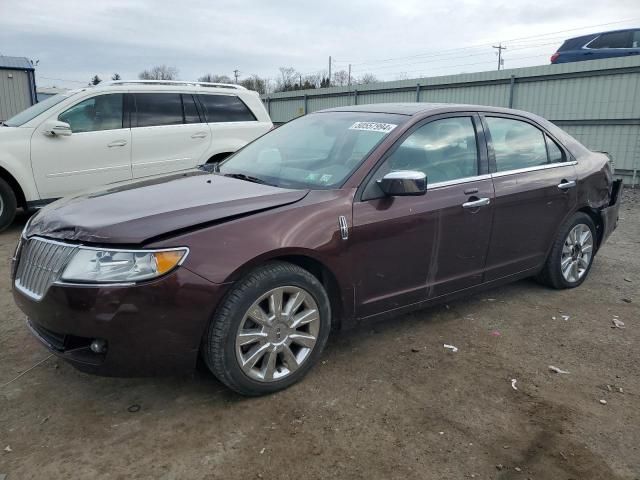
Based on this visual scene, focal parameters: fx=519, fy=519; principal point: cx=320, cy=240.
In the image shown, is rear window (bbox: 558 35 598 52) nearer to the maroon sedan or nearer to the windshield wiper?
the maroon sedan

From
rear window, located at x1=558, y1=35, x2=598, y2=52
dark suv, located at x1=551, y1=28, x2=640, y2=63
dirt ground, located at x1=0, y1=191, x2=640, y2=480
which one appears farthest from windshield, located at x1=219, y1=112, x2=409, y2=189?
rear window, located at x1=558, y1=35, x2=598, y2=52

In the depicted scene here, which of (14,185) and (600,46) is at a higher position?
(600,46)

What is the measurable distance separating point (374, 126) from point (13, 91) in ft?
67.7

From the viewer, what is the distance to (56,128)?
639cm

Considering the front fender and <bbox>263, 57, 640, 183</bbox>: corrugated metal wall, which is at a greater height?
<bbox>263, 57, 640, 183</bbox>: corrugated metal wall

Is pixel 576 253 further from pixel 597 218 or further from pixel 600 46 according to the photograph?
pixel 600 46

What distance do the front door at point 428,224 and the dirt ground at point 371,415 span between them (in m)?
0.43

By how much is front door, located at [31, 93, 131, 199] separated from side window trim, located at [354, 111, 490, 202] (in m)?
4.70

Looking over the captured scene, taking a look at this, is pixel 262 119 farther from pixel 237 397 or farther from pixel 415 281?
pixel 237 397

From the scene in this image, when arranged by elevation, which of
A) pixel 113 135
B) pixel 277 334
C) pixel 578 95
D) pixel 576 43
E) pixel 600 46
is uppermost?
pixel 576 43

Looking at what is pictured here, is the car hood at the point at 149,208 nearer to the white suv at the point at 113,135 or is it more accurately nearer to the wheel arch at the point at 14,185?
the white suv at the point at 113,135

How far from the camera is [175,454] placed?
242 centimetres

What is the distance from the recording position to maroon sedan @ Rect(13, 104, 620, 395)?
250 cm

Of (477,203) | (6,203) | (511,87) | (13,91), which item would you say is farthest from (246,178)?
(13,91)
